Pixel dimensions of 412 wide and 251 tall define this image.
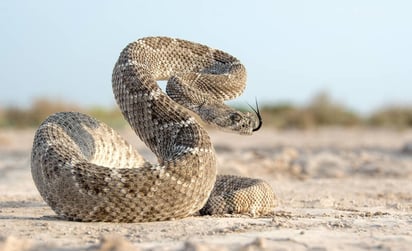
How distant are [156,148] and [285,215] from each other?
1.87 meters

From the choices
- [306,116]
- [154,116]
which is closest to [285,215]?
[154,116]

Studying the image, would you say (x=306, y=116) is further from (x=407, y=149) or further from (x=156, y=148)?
(x=156, y=148)

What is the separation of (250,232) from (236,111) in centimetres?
243

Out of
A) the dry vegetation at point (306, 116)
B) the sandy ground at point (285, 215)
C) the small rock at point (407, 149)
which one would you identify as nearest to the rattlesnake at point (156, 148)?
the sandy ground at point (285, 215)

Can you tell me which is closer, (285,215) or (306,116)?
(285,215)

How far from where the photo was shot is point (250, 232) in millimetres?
7484

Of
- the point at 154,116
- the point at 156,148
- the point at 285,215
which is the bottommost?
the point at 285,215

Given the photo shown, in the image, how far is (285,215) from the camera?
9.47 metres

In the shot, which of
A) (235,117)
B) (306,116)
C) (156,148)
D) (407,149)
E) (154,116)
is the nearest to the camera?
(235,117)

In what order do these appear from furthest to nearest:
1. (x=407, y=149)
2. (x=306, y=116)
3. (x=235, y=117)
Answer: (x=306, y=116), (x=407, y=149), (x=235, y=117)

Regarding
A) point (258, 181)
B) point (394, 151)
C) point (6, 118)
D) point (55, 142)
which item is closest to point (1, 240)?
point (55, 142)

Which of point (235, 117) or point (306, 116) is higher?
point (306, 116)

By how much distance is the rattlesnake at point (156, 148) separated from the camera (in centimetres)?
841

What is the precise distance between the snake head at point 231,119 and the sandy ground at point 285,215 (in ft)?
3.78
